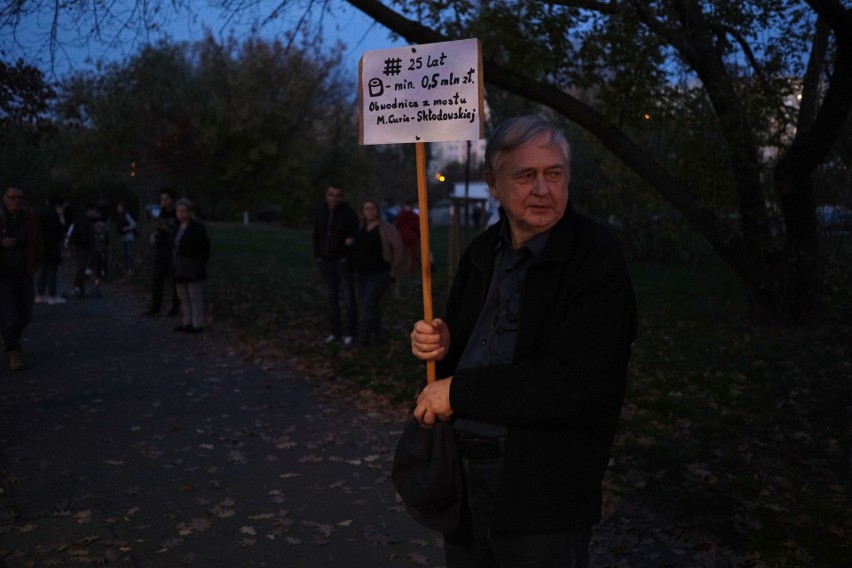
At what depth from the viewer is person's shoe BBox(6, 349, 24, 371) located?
34.6 ft

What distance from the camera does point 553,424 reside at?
2.46 meters

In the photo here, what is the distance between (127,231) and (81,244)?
3.97 metres

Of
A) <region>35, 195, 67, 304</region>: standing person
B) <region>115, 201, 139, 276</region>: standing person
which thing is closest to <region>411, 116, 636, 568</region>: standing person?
<region>35, 195, 67, 304</region>: standing person

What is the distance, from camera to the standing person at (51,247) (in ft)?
55.5

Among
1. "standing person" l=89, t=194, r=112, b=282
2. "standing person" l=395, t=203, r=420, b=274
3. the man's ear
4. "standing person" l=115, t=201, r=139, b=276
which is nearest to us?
the man's ear

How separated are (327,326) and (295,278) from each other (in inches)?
361

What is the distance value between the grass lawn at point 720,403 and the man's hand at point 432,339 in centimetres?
290

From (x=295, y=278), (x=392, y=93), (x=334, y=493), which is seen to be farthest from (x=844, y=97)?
(x=295, y=278)

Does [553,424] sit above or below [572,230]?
below

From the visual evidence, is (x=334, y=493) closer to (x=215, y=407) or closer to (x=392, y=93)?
(x=215, y=407)

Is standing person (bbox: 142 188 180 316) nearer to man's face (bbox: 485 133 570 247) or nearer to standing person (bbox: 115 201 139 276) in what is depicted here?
standing person (bbox: 115 201 139 276)

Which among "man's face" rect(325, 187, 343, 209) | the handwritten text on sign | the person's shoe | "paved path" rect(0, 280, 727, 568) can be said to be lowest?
"paved path" rect(0, 280, 727, 568)

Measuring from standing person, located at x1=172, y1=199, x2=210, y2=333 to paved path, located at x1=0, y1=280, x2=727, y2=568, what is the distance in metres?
2.69

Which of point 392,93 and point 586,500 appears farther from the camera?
point 392,93
